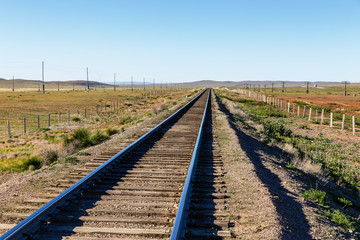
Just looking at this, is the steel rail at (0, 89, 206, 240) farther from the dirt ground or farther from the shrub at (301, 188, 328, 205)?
the dirt ground

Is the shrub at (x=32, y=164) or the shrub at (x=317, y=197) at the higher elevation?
the shrub at (x=317, y=197)

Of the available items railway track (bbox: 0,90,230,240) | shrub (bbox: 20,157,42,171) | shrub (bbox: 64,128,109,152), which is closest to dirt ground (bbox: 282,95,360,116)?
shrub (bbox: 64,128,109,152)

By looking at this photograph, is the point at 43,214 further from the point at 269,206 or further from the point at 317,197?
the point at 317,197

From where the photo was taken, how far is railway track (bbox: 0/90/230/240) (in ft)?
14.8

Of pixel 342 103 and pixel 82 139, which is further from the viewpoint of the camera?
pixel 342 103

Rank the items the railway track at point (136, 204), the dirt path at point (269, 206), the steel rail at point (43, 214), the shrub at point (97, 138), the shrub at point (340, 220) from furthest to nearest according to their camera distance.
Answer: the shrub at point (97, 138) → the shrub at point (340, 220) → the dirt path at point (269, 206) → the railway track at point (136, 204) → the steel rail at point (43, 214)

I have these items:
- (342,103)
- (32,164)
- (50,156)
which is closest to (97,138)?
(50,156)

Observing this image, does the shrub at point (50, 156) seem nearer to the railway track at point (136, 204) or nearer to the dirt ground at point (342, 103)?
the railway track at point (136, 204)

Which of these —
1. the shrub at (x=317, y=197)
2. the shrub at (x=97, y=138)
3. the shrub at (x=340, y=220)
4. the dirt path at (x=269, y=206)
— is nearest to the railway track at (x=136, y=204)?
the dirt path at (x=269, y=206)

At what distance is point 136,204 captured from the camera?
5.52m

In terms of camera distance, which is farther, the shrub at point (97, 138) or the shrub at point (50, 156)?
the shrub at point (97, 138)

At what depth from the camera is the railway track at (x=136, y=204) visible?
451 cm

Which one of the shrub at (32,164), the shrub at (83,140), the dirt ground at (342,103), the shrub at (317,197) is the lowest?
the shrub at (32,164)

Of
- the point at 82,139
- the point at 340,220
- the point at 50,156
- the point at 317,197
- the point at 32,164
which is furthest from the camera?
the point at 82,139
